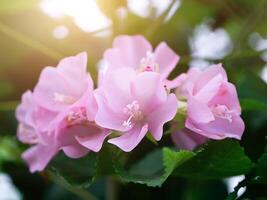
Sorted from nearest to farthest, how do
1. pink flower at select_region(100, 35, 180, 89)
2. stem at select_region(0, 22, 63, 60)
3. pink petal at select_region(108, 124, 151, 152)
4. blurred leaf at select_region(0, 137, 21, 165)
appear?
pink petal at select_region(108, 124, 151, 152) < pink flower at select_region(100, 35, 180, 89) < stem at select_region(0, 22, 63, 60) < blurred leaf at select_region(0, 137, 21, 165)

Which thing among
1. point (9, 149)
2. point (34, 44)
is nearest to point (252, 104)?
point (34, 44)

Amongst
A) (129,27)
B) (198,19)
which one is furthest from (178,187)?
(198,19)

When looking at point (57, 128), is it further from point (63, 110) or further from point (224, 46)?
point (224, 46)

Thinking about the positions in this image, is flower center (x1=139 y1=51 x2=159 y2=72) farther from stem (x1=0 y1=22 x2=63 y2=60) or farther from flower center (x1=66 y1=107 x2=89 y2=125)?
stem (x1=0 y1=22 x2=63 y2=60)

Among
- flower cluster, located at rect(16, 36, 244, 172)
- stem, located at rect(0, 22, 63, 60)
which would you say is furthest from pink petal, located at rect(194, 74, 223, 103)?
stem, located at rect(0, 22, 63, 60)

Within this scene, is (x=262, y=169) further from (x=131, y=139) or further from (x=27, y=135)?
(x=27, y=135)

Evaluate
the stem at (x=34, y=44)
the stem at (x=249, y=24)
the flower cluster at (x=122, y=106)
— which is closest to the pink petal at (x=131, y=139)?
the flower cluster at (x=122, y=106)
